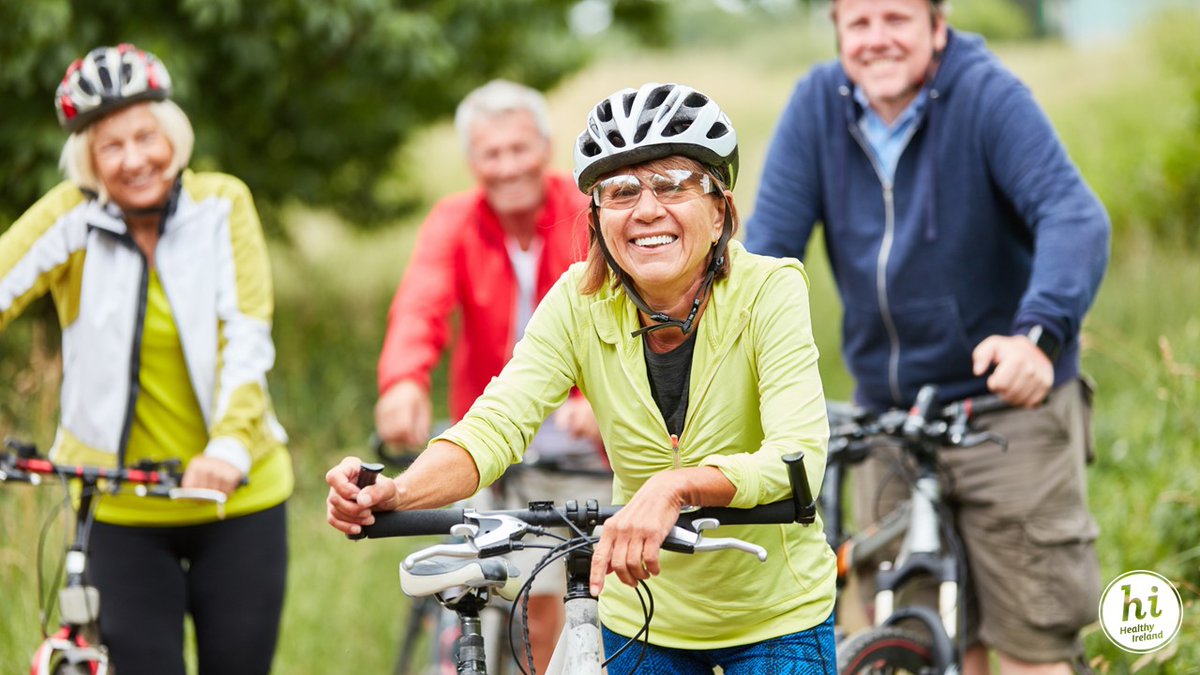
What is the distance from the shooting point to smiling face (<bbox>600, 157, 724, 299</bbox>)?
3084mm

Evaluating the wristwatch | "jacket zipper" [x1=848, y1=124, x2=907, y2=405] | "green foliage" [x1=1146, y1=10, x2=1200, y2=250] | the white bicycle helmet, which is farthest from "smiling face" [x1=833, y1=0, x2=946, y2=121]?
"green foliage" [x1=1146, y1=10, x2=1200, y2=250]

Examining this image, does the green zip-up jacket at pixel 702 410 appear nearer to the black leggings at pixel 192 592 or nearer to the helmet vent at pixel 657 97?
the helmet vent at pixel 657 97

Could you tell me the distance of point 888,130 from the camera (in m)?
4.74

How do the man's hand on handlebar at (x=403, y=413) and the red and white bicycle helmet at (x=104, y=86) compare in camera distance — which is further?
the man's hand on handlebar at (x=403, y=413)

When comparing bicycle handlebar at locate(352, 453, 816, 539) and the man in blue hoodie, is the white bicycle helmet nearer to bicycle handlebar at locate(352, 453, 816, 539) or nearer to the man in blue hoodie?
bicycle handlebar at locate(352, 453, 816, 539)

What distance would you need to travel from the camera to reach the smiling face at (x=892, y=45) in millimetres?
4621

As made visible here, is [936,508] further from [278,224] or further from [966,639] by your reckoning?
[278,224]

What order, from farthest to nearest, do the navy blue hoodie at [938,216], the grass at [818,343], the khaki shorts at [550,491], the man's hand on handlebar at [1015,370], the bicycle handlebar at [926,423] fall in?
the grass at [818,343] → the khaki shorts at [550,491] → the navy blue hoodie at [938,216] → the bicycle handlebar at [926,423] → the man's hand on handlebar at [1015,370]

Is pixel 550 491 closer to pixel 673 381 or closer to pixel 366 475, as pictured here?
pixel 673 381

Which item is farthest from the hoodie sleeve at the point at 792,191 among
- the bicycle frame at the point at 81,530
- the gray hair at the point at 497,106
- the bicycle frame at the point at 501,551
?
the bicycle frame at the point at 501,551

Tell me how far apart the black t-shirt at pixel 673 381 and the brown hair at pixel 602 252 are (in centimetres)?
17

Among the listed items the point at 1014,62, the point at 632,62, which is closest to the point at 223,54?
the point at 632,62

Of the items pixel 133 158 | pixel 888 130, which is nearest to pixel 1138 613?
pixel 888 130

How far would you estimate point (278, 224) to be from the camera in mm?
11227
